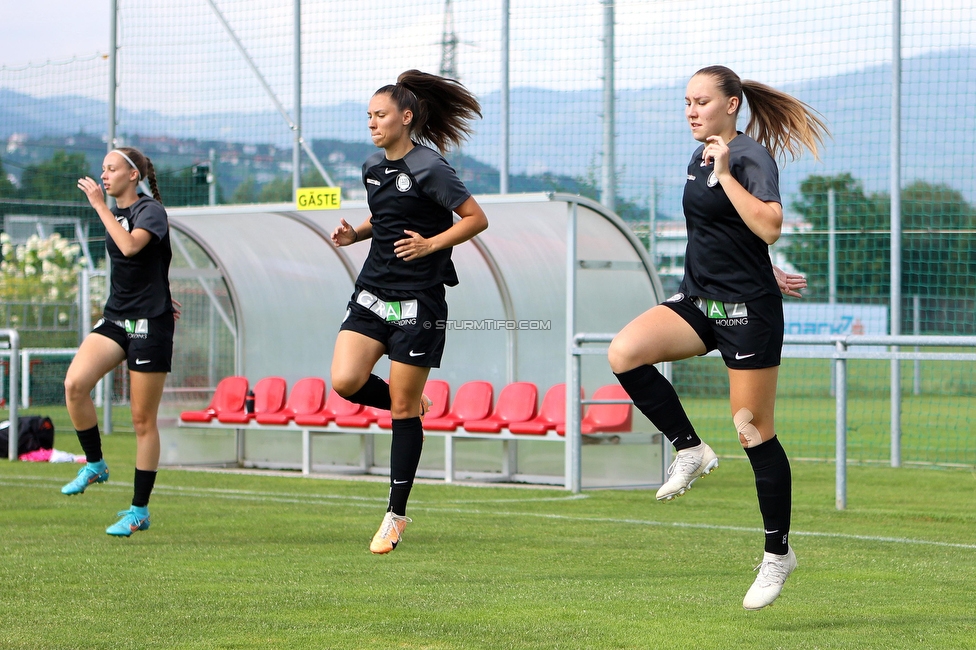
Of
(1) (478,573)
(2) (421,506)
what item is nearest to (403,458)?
(1) (478,573)

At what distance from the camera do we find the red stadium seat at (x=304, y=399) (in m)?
11.8

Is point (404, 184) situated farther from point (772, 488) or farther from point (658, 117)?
point (658, 117)

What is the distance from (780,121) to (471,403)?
6.61 meters

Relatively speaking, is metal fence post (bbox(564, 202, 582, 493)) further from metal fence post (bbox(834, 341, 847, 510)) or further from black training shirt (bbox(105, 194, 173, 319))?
black training shirt (bbox(105, 194, 173, 319))

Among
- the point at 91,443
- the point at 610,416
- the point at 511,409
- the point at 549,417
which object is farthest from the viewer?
the point at 511,409

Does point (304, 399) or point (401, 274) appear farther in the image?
point (304, 399)

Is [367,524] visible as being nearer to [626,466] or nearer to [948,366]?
[626,466]

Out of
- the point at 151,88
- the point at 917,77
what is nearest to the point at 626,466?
the point at 917,77

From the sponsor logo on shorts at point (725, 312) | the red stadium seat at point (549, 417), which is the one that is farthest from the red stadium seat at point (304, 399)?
the sponsor logo on shorts at point (725, 312)

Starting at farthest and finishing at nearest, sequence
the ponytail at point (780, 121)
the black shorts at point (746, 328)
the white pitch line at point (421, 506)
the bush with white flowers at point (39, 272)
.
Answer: the bush with white flowers at point (39, 272), the white pitch line at point (421, 506), the ponytail at point (780, 121), the black shorts at point (746, 328)

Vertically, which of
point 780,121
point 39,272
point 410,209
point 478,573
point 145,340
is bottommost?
point 478,573

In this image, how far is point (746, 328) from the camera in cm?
456

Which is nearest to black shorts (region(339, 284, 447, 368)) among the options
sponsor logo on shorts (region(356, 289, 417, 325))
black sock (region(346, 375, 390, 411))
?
sponsor logo on shorts (region(356, 289, 417, 325))

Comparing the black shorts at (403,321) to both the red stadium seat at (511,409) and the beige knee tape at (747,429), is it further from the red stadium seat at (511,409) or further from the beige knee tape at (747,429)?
the red stadium seat at (511,409)
